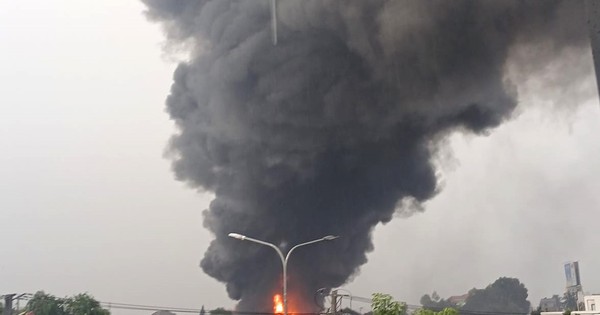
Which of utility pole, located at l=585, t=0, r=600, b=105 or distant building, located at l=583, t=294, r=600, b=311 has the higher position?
utility pole, located at l=585, t=0, r=600, b=105

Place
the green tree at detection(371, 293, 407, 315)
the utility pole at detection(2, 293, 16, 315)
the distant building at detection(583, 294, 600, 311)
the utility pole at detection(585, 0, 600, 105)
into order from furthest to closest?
the distant building at detection(583, 294, 600, 311), the utility pole at detection(2, 293, 16, 315), the green tree at detection(371, 293, 407, 315), the utility pole at detection(585, 0, 600, 105)

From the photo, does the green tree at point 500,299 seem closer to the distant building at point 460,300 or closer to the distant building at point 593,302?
the distant building at point 460,300

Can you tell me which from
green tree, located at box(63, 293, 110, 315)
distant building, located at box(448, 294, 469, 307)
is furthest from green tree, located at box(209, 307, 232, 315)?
distant building, located at box(448, 294, 469, 307)

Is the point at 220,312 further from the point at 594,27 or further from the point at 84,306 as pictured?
the point at 594,27

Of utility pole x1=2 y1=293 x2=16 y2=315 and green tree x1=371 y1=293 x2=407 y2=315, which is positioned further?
utility pole x1=2 y1=293 x2=16 y2=315

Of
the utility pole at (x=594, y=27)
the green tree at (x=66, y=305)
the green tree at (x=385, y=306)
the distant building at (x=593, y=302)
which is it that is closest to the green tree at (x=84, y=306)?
the green tree at (x=66, y=305)

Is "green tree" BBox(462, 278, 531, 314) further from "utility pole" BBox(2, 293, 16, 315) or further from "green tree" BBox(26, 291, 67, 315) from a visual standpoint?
"utility pole" BBox(2, 293, 16, 315)

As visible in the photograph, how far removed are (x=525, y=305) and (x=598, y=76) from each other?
55.7 metres

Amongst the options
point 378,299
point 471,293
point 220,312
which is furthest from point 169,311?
point 471,293

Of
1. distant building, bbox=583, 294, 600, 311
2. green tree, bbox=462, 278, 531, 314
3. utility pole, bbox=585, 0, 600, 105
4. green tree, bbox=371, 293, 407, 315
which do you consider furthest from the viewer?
green tree, bbox=462, 278, 531, 314

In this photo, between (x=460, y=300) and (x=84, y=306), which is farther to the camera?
(x=460, y=300)

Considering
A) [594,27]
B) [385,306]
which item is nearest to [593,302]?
[385,306]

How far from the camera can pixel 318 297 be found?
32906 millimetres

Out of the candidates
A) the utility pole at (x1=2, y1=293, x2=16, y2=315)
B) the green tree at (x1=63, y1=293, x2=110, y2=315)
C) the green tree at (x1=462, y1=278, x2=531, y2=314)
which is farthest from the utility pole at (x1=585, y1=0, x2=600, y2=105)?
the green tree at (x1=462, y1=278, x2=531, y2=314)
